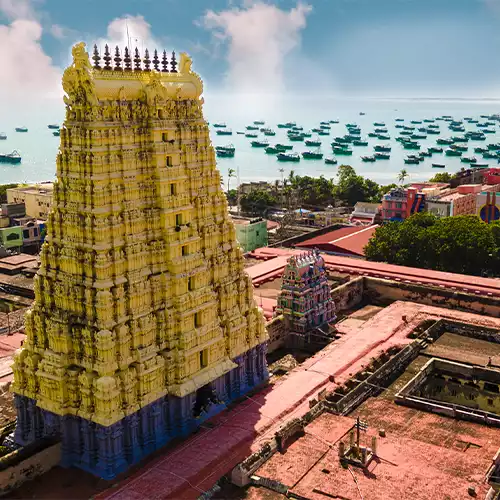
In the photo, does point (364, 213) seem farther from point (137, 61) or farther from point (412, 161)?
point (412, 161)

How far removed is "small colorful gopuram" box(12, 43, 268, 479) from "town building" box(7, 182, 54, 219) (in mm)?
46081

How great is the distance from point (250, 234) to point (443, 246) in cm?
1842

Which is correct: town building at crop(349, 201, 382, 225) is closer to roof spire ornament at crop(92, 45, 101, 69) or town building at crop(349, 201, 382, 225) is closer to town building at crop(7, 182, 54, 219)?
town building at crop(7, 182, 54, 219)

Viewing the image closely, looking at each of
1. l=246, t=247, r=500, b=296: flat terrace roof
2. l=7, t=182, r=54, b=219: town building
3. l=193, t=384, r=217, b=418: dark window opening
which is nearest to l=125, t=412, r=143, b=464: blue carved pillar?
l=193, t=384, r=217, b=418: dark window opening

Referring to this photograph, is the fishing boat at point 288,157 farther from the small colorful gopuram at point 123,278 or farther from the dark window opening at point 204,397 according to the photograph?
the dark window opening at point 204,397

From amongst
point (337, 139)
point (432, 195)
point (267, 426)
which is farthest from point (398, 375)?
point (337, 139)

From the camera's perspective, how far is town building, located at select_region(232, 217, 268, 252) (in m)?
62.5

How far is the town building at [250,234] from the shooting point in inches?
2461

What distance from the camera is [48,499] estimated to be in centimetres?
2305

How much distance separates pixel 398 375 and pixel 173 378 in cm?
1157

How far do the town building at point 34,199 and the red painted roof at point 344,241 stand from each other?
92.1 ft

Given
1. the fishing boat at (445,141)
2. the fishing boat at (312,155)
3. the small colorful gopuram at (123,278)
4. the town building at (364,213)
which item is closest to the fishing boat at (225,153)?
the fishing boat at (312,155)

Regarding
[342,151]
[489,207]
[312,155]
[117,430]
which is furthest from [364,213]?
[342,151]

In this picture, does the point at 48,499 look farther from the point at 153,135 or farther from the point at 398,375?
the point at 398,375
